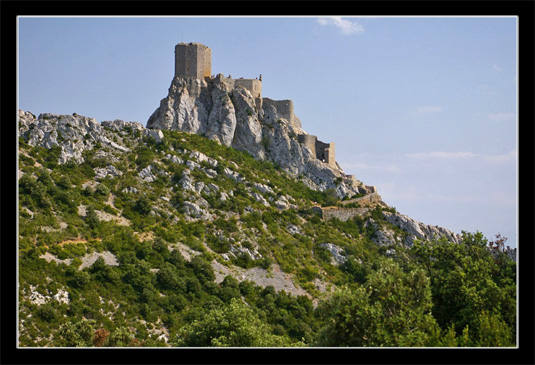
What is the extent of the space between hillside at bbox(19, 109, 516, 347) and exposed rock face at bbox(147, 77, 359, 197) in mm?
344

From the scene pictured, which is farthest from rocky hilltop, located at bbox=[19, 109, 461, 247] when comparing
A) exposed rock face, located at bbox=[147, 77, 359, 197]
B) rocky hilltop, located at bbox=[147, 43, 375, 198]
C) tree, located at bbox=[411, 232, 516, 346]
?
tree, located at bbox=[411, 232, 516, 346]

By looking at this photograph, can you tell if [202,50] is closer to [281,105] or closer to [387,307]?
[281,105]

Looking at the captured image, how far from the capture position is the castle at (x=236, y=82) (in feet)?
201

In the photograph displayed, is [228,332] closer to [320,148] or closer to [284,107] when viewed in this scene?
[320,148]

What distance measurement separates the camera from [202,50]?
61.2m

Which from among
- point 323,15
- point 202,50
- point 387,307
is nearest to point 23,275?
point 387,307

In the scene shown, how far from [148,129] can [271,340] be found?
36.8 meters

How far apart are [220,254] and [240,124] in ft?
65.2

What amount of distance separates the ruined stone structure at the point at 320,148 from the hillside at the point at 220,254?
1.93 m

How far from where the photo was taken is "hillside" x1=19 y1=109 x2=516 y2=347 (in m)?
19.5

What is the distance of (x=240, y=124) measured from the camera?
6359 centimetres

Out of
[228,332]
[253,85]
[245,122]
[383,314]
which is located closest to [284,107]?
[253,85]

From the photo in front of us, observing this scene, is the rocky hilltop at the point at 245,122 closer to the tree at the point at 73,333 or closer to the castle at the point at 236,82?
the castle at the point at 236,82

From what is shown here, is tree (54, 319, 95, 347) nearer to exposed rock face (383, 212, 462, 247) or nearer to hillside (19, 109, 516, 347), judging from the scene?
hillside (19, 109, 516, 347)
